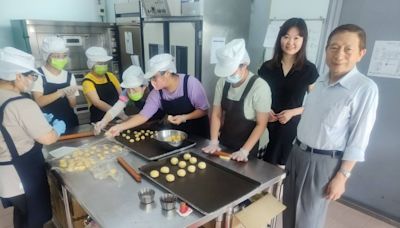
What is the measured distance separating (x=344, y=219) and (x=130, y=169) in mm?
1721

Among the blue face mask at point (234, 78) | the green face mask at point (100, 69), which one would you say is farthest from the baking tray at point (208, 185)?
the green face mask at point (100, 69)

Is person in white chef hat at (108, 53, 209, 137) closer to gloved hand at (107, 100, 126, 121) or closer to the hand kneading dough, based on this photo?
gloved hand at (107, 100, 126, 121)

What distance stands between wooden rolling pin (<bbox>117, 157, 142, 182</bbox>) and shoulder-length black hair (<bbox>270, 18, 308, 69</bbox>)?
40.9 inches

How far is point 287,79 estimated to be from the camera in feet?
5.02

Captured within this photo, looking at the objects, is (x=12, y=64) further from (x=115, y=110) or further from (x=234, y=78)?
(x=234, y=78)

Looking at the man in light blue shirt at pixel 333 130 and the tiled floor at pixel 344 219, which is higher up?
the man in light blue shirt at pixel 333 130

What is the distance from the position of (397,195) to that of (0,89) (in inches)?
100

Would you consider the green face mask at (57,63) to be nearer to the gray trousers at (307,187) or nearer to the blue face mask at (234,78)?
the blue face mask at (234,78)

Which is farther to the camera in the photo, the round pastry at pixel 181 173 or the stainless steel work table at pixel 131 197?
the round pastry at pixel 181 173

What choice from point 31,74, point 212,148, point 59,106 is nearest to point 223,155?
point 212,148

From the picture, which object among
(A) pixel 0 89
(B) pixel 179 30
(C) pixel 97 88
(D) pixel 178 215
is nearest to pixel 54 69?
(C) pixel 97 88

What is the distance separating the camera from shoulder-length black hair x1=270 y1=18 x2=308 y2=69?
1.44 meters

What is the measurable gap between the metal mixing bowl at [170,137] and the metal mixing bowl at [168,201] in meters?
0.42

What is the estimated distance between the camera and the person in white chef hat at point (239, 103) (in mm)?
1246
